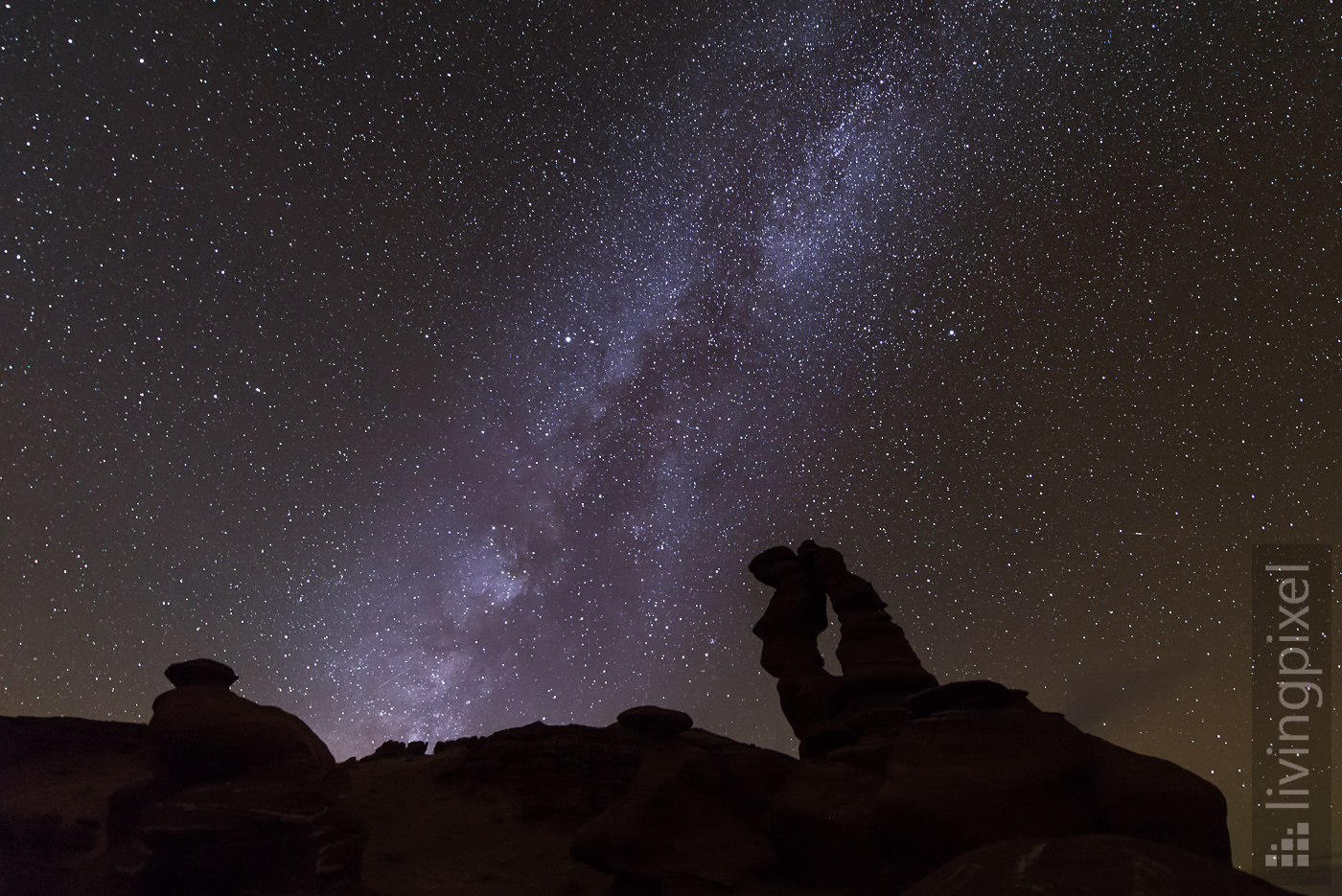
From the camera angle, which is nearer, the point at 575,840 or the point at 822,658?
the point at 575,840

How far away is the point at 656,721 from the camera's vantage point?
15766mm

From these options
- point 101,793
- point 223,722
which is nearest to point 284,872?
point 223,722

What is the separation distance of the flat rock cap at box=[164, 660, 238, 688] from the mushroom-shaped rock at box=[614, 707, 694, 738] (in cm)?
926

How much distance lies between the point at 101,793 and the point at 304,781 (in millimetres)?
11193

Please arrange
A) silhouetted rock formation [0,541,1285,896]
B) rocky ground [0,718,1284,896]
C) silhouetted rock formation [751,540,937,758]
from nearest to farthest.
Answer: rocky ground [0,718,1284,896], silhouetted rock formation [0,541,1285,896], silhouetted rock formation [751,540,937,758]

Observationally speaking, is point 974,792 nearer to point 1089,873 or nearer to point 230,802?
point 1089,873

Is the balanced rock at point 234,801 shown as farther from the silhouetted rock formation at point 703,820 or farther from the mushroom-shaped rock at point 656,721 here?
the mushroom-shaped rock at point 656,721

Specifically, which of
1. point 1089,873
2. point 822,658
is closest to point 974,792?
point 1089,873

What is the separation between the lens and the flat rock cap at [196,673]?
50.3ft

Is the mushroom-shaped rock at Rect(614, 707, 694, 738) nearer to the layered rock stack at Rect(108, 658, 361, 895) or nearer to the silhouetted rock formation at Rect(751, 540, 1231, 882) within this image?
the silhouetted rock formation at Rect(751, 540, 1231, 882)

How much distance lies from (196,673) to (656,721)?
1052 cm

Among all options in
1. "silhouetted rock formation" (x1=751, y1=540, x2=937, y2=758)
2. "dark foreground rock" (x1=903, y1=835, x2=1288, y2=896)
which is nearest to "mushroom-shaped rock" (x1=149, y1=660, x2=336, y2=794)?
"silhouetted rock formation" (x1=751, y1=540, x2=937, y2=758)

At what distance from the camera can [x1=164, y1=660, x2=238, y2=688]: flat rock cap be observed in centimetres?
1533

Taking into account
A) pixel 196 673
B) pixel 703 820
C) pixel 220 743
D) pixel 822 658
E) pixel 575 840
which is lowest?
pixel 575 840
